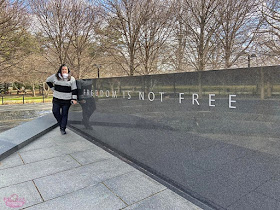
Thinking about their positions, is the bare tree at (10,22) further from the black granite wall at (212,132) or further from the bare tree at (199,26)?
the bare tree at (199,26)

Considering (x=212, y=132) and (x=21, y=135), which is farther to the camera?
(x=21, y=135)

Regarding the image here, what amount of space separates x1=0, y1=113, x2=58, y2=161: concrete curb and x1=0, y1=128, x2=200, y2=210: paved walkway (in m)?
0.20

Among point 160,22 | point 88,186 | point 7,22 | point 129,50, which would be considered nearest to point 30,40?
point 7,22

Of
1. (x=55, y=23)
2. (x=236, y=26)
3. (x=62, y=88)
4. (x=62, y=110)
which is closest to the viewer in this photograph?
(x=62, y=88)

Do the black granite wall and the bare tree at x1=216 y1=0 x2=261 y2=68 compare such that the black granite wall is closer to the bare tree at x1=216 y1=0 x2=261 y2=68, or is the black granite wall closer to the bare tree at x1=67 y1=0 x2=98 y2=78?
the bare tree at x1=216 y1=0 x2=261 y2=68

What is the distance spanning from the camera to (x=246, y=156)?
2.17m

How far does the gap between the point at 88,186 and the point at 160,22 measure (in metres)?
11.2

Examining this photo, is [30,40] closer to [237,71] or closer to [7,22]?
[7,22]

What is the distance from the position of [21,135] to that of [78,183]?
328 cm

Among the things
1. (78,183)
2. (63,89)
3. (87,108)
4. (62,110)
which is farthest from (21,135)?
(78,183)

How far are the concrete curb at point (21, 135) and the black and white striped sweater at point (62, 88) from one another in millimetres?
1125

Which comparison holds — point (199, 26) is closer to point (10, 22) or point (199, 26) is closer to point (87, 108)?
point (87, 108)

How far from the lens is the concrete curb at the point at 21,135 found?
434 centimetres

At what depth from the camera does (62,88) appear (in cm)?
572
